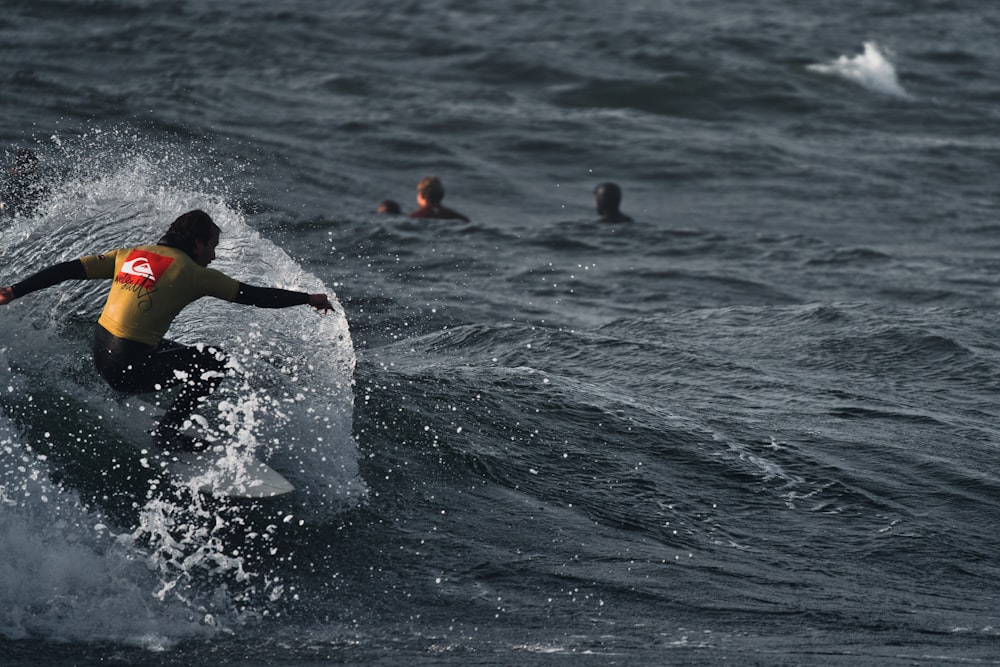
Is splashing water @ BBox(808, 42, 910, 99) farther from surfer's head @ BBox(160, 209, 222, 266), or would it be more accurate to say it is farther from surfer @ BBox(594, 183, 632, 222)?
surfer's head @ BBox(160, 209, 222, 266)

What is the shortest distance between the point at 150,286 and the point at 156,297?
7cm

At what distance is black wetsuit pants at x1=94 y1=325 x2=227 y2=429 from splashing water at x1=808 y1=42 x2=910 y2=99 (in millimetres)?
23461

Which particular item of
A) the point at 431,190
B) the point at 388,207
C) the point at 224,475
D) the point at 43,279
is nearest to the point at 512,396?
the point at 224,475

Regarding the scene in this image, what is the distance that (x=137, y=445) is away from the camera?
28.2ft

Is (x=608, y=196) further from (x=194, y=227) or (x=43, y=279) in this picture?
(x=43, y=279)

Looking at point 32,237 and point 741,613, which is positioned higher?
point 32,237

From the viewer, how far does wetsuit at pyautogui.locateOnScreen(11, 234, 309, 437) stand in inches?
308

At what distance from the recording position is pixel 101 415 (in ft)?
29.4

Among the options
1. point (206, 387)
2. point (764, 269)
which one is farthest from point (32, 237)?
point (764, 269)

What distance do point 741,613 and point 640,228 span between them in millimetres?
12862

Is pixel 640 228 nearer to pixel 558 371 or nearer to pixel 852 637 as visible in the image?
pixel 558 371

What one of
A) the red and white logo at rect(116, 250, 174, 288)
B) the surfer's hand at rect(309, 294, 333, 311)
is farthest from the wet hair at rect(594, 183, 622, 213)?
the red and white logo at rect(116, 250, 174, 288)

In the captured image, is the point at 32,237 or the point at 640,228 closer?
the point at 32,237

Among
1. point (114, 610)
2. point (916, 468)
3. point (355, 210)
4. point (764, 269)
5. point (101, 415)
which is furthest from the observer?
point (355, 210)
